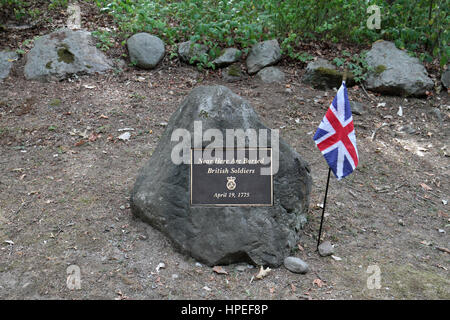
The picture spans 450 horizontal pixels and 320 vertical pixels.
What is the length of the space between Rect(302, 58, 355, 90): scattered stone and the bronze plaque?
4.06 m

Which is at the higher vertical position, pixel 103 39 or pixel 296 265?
pixel 103 39

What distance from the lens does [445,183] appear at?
5.54 meters

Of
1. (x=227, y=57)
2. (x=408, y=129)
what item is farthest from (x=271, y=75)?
(x=408, y=129)

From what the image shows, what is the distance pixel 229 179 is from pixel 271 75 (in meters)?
4.17

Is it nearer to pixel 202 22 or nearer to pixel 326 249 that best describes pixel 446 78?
pixel 202 22

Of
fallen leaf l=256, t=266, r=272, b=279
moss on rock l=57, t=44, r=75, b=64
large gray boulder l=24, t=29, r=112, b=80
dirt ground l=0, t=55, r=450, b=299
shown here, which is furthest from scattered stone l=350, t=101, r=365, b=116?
moss on rock l=57, t=44, r=75, b=64

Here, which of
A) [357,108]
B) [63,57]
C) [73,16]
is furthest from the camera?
[73,16]

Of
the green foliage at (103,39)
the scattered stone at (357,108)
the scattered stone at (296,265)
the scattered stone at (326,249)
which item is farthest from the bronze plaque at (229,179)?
the green foliage at (103,39)

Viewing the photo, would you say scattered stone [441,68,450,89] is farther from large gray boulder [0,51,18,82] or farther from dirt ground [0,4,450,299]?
large gray boulder [0,51,18,82]

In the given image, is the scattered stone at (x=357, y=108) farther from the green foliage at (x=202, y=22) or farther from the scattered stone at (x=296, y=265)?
the scattered stone at (x=296, y=265)

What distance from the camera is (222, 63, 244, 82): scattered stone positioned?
7.43m

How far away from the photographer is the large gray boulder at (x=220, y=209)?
369 cm

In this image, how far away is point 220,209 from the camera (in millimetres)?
3723

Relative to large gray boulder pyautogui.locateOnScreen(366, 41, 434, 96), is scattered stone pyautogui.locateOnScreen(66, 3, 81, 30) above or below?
above
